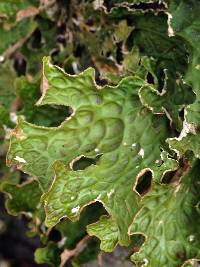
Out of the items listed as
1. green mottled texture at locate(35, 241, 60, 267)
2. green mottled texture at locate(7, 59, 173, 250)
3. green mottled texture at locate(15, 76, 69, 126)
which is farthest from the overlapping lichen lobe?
green mottled texture at locate(35, 241, 60, 267)

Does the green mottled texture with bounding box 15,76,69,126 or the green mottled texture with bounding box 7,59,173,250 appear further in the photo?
the green mottled texture with bounding box 15,76,69,126

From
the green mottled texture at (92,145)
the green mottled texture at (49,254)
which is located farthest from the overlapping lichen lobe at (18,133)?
the green mottled texture at (49,254)

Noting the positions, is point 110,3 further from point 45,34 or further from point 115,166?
point 115,166

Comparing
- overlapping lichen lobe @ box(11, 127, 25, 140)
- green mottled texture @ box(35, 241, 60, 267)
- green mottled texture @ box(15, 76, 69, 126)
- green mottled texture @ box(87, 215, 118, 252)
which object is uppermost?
overlapping lichen lobe @ box(11, 127, 25, 140)

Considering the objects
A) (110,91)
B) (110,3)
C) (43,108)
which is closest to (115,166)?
(110,91)

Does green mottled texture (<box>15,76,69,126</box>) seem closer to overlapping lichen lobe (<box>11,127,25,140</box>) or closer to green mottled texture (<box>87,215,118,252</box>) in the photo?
overlapping lichen lobe (<box>11,127,25,140</box>)

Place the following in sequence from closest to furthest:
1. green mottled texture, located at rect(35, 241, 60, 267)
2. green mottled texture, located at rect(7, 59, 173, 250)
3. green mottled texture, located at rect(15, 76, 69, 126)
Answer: green mottled texture, located at rect(7, 59, 173, 250), green mottled texture, located at rect(15, 76, 69, 126), green mottled texture, located at rect(35, 241, 60, 267)

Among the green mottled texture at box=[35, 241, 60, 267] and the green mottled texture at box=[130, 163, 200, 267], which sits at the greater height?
the green mottled texture at box=[130, 163, 200, 267]
